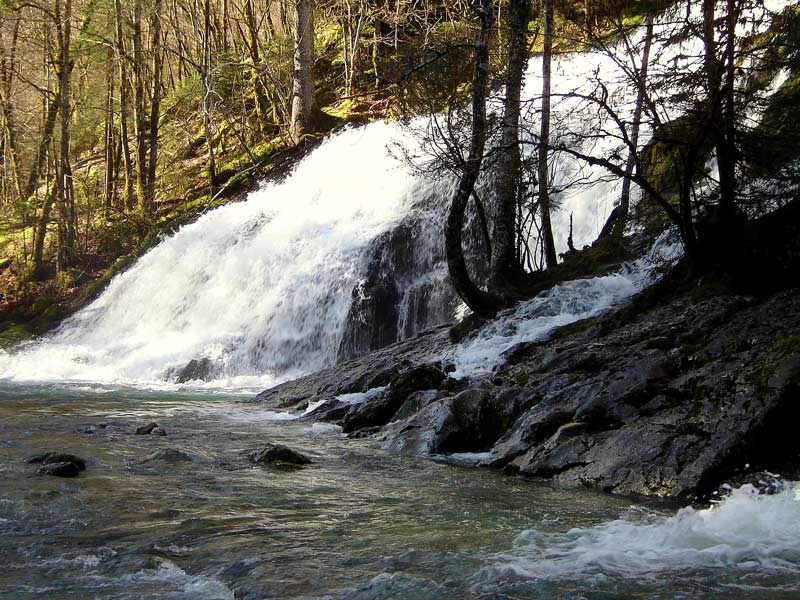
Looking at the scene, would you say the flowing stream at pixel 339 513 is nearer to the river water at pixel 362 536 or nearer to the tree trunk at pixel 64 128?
the river water at pixel 362 536

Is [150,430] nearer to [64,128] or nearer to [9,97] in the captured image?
[64,128]

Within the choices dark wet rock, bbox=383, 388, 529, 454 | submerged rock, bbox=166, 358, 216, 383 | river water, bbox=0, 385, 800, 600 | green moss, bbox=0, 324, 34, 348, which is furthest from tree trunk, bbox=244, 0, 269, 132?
river water, bbox=0, 385, 800, 600

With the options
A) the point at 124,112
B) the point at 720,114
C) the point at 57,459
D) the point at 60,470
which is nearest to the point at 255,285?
the point at 57,459

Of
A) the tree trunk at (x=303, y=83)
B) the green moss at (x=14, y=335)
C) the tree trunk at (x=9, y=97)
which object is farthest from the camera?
the tree trunk at (x=9, y=97)

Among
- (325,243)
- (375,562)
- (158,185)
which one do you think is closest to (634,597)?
(375,562)

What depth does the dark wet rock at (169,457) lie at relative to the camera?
7.09 metres

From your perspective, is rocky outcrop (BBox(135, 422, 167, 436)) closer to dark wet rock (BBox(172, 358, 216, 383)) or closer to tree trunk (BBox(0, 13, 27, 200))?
dark wet rock (BBox(172, 358, 216, 383))

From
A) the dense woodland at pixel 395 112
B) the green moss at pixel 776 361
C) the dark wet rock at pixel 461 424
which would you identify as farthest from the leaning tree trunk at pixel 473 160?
the green moss at pixel 776 361

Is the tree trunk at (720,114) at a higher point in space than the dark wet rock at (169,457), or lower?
higher

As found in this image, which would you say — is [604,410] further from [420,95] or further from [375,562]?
[420,95]

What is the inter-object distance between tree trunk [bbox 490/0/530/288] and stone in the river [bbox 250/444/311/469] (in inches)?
261

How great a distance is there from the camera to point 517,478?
21.4ft

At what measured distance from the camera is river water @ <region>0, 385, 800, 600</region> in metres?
3.90

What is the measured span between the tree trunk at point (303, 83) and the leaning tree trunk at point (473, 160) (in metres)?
14.6
